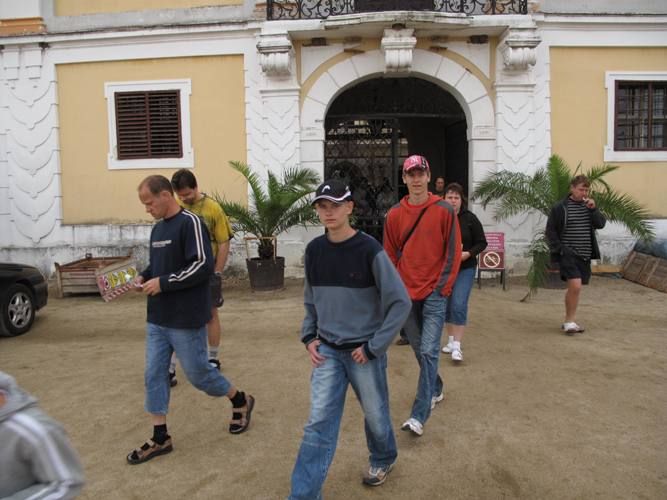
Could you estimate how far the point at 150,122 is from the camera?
1109 centimetres

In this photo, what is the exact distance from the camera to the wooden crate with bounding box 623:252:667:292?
372 inches

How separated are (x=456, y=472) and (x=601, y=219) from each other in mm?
4044

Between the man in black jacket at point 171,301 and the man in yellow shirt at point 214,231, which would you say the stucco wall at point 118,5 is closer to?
the man in yellow shirt at point 214,231

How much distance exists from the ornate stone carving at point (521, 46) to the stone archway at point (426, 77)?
75cm

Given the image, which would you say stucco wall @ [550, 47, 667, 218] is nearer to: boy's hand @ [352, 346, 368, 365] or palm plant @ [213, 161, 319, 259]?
palm plant @ [213, 161, 319, 259]

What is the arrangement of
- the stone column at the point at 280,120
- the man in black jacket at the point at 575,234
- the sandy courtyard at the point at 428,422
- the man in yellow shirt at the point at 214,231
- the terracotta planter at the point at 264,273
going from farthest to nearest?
the stone column at the point at 280,120
the terracotta planter at the point at 264,273
the man in black jacket at the point at 575,234
the man in yellow shirt at the point at 214,231
the sandy courtyard at the point at 428,422

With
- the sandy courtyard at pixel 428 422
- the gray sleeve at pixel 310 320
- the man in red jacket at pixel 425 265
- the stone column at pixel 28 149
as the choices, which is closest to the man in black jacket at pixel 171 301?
the sandy courtyard at pixel 428 422

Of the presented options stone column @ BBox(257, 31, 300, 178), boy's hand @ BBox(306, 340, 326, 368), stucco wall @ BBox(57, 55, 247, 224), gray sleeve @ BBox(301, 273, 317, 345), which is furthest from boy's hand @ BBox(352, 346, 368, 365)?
stucco wall @ BBox(57, 55, 247, 224)

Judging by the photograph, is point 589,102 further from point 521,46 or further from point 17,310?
point 17,310

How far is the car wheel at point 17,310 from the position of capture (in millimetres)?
6828

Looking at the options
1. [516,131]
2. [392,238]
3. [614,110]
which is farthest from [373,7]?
[392,238]

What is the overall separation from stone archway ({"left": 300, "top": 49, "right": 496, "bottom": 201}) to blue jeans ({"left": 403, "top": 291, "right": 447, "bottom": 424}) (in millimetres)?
7250

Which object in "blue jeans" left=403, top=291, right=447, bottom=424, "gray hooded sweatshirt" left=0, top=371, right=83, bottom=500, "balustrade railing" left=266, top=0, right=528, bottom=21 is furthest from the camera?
"balustrade railing" left=266, top=0, right=528, bottom=21

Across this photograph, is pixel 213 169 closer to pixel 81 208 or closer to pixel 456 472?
pixel 81 208
